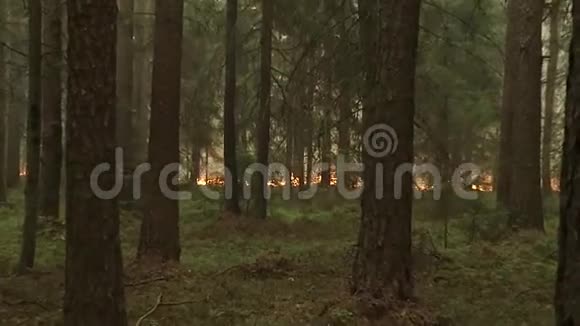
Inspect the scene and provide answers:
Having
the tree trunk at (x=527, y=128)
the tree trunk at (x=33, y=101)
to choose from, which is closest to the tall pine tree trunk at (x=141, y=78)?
the tree trunk at (x=33, y=101)

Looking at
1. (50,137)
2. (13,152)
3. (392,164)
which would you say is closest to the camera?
(392,164)

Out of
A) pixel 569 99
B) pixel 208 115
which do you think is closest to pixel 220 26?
pixel 208 115

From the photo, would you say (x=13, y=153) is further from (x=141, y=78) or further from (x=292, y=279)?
(x=292, y=279)

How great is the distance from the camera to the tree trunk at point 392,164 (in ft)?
22.9

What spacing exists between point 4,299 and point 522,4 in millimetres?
11506

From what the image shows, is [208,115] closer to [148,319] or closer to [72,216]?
[148,319]

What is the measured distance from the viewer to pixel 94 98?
520 cm

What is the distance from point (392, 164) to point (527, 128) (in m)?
7.79

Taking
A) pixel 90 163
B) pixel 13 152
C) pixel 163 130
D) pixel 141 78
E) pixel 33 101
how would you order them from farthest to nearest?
pixel 13 152, pixel 141 78, pixel 163 130, pixel 33 101, pixel 90 163

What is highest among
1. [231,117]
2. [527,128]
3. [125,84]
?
[125,84]

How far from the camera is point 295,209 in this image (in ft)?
67.9

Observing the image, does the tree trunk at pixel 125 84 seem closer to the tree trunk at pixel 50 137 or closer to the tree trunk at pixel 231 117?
→ the tree trunk at pixel 231 117

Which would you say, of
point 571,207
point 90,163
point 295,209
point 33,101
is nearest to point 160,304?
point 90,163

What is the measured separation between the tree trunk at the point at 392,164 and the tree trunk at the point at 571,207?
14.1 ft
